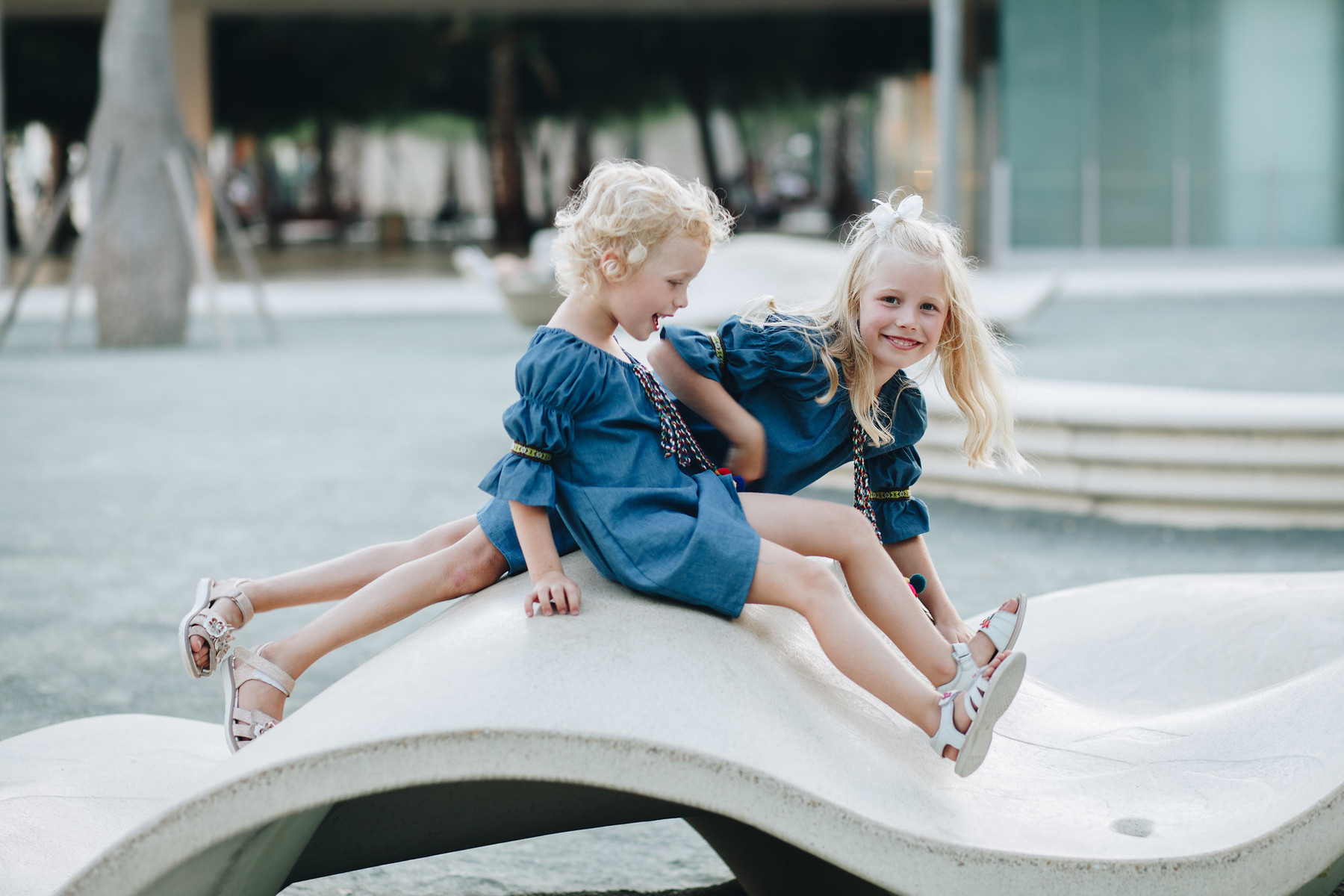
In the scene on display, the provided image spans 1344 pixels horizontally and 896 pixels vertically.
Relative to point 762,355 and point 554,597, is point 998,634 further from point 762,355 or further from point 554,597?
point 554,597

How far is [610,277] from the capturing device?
2.87m

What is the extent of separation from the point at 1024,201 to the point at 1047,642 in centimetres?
2151

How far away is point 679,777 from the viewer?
2.17 meters

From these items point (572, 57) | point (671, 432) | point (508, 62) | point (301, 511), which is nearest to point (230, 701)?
point (671, 432)

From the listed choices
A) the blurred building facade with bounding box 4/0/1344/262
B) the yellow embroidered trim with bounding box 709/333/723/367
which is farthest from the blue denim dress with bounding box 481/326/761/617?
the blurred building facade with bounding box 4/0/1344/262

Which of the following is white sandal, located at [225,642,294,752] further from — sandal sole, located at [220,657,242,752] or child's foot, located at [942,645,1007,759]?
child's foot, located at [942,645,1007,759]

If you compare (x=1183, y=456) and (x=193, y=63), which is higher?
(x=193, y=63)

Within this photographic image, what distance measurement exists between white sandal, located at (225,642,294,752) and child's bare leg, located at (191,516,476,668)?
0.19 meters

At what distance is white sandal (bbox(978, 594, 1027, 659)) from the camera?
2.86 metres

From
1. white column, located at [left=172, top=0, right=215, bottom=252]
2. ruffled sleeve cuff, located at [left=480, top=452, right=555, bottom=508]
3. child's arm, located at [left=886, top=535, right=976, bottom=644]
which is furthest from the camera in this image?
white column, located at [left=172, top=0, right=215, bottom=252]

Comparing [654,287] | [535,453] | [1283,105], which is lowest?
[535,453]

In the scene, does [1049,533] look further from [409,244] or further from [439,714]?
[409,244]

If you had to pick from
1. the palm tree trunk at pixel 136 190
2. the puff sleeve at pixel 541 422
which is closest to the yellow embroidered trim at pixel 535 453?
the puff sleeve at pixel 541 422

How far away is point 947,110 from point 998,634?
1367 cm
